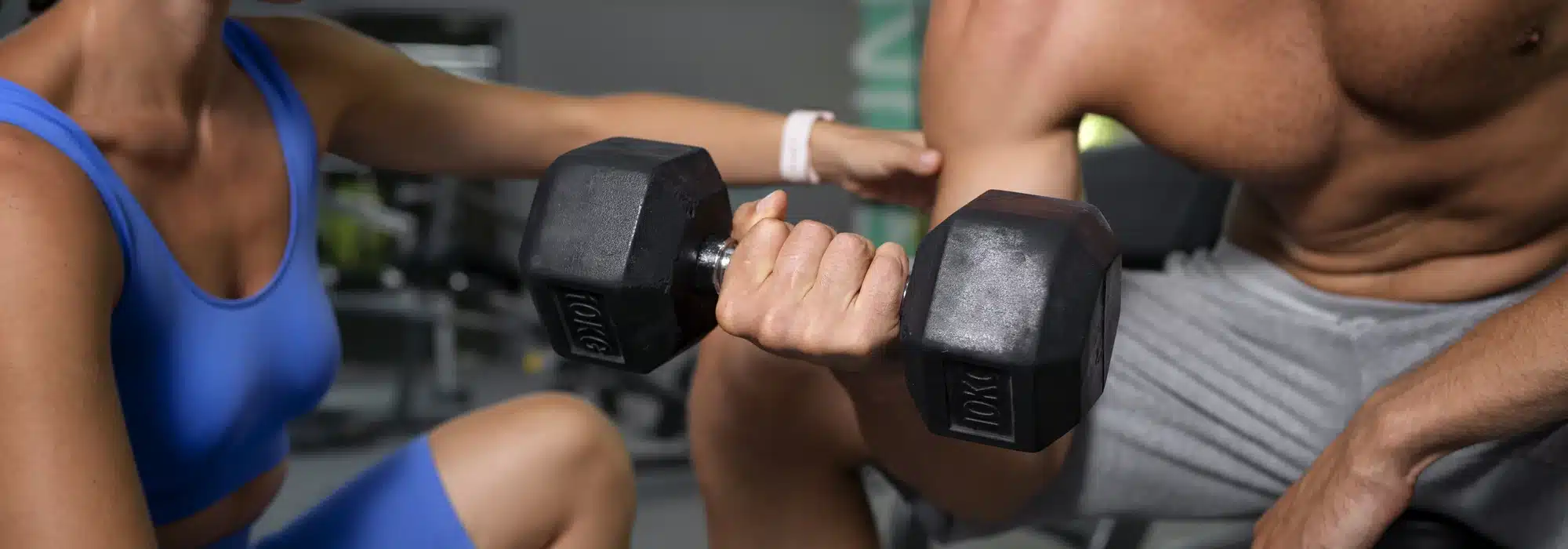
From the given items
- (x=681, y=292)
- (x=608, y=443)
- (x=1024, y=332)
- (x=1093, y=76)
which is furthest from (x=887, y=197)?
(x=1024, y=332)

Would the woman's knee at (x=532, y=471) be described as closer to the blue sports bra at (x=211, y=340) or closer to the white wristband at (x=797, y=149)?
the blue sports bra at (x=211, y=340)

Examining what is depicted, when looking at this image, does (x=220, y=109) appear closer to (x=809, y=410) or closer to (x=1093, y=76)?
(x=809, y=410)

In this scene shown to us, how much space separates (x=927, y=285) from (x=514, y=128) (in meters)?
0.65

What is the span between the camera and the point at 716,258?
74 centimetres

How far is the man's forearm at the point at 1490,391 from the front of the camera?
2.56 feet

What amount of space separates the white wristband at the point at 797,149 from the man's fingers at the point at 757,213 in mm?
375

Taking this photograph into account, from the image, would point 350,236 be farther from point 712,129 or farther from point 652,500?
point 712,129

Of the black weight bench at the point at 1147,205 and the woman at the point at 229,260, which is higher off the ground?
the woman at the point at 229,260

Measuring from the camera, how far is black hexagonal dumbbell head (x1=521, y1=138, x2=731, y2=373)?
701 millimetres

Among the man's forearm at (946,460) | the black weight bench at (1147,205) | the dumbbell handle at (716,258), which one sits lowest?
the black weight bench at (1147,205)

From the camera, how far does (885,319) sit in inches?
26.5

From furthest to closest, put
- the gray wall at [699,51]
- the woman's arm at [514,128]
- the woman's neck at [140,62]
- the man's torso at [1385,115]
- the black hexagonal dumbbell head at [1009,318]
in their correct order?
the gray wall at [699,51] → the woman's arm at [514,128] → the man's torso at [1385,115] → the woman's neck at [140,62] → the black hexagonal dumbbell head at [1009,318]

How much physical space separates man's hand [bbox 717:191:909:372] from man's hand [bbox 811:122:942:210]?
15.7 inches

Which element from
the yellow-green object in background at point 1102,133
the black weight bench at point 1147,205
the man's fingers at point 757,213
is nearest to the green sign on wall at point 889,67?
the yellow-green object in background at point 1102,133
